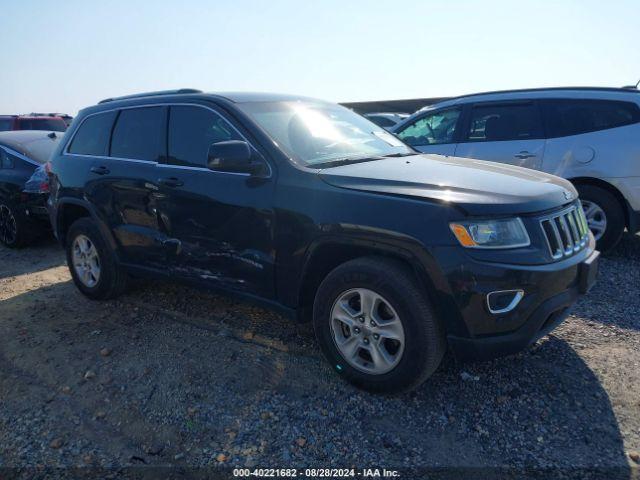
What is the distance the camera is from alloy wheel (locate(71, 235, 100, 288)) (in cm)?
446

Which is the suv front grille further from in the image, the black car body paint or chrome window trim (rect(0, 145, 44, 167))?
chrome window trim (rect(0, 145, 44, 167))

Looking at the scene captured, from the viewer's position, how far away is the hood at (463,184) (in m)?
2.49

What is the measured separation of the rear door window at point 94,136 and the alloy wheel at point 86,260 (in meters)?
0.81

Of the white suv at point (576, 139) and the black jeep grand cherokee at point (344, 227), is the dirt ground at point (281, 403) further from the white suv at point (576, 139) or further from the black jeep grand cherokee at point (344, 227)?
the white suv at point (576, 139)

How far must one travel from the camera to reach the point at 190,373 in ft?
10.5

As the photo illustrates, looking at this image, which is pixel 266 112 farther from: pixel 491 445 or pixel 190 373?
pixel 491 445

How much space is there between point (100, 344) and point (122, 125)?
6.13ft

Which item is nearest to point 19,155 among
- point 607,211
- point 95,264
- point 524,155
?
point 95,264

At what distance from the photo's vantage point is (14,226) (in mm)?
6473

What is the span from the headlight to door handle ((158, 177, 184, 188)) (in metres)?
2.02

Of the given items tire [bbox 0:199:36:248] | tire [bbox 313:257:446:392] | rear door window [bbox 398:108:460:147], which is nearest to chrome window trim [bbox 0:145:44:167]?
tire [bbox 0:199:36:248]

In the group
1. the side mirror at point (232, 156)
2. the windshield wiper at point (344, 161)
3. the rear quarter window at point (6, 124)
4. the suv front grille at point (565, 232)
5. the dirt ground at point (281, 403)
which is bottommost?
the dirt ground at point (281, 403)

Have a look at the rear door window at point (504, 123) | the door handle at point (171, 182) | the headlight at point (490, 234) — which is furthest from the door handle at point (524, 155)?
the door handle at point (171, 182)

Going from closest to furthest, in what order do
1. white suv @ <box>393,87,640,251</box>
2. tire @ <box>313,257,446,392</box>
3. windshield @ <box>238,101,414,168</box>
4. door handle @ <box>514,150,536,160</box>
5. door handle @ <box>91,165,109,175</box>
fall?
tire @ <box>313,257,446,392</box> < windshield @ <box>238,101,414,168</box> < door handle @ <box>91,165,109,175</box> < white suv @ <box>393,87,640,251</box> < door handle @ <box>514,150,536,160</box>
